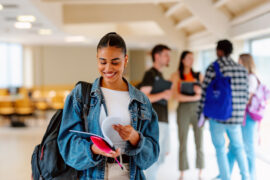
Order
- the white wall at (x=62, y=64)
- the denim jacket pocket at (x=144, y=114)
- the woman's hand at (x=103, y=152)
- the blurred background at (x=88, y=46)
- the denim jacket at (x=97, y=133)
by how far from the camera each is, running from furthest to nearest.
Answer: the white wall at (x=62, y=64)
the blurred background at (x=88, y=46)
the denim jacket pocket at (x=144, y=114)
the denim jacket at (x=97, y=133)
the woman's hand at (x=103, y=152)

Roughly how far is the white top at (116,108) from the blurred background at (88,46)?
382cm

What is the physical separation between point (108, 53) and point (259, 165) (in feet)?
17.1

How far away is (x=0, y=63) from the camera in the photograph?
49.5ft

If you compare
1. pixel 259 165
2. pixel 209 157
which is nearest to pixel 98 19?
pixel 209 157

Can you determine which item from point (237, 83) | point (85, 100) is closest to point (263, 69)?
point (237, 83)

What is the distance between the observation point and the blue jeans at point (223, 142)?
415 cm

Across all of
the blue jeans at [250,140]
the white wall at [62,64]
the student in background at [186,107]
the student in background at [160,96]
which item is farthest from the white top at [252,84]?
the white wall at [62,64]

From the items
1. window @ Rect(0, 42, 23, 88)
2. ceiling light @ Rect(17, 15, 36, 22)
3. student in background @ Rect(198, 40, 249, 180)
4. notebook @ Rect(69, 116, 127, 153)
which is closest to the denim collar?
notebook @ Rect(69, 116, 127, 153)

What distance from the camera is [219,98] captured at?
13.6 feet

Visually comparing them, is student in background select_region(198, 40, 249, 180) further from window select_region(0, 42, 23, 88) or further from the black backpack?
window select_region(0, 42, 23, 88)

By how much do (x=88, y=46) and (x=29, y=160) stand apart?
11889 millimetres

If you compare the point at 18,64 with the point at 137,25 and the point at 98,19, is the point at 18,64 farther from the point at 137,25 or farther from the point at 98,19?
the point at 98,19

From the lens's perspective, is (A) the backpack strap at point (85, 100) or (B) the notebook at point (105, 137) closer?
(B) the notebook at point (105, 137)

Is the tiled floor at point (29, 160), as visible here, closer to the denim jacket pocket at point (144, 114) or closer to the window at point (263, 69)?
the window at point (263, 69)
